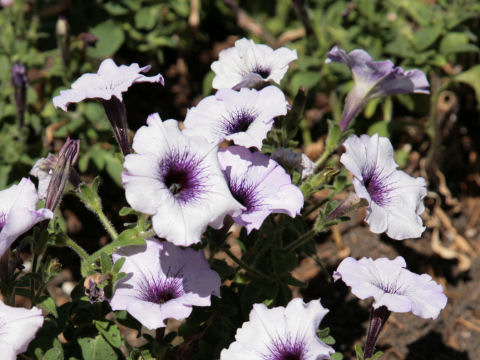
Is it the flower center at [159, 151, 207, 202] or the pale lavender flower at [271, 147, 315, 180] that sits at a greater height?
the flower center at [159, 151, 207, 202]

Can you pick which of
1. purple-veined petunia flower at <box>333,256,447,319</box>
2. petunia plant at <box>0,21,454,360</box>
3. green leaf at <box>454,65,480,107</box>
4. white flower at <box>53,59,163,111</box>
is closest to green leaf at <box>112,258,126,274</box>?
petunia plant at <box>0,21,454,360</box>

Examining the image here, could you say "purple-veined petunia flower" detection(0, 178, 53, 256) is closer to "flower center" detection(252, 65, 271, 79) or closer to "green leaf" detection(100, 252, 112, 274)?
"green leaf" detection(100, 252, 112, 274)

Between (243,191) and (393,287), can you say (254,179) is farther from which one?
(393,287)

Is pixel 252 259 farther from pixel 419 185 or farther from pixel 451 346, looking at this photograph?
pixel 451 346

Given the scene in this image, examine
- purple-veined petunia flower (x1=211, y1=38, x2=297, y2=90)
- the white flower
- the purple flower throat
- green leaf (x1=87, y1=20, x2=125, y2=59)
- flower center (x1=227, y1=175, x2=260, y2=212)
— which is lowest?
green leaf (x1=87, y1=20, x2=125, y2=59)

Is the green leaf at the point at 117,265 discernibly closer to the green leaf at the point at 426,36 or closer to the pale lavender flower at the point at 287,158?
the pale lavender flower at the point at 287,158

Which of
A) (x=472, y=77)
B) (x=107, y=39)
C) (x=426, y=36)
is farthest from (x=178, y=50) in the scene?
(x=472, y=77)

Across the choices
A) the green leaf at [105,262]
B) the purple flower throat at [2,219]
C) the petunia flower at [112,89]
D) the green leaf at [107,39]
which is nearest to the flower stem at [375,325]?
the green leaf at [105,262]
